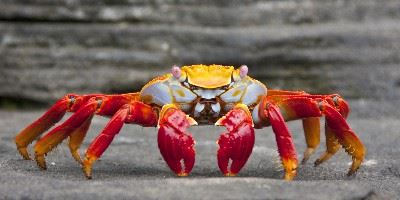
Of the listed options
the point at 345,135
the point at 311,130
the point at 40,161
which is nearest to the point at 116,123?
the point at 40,161

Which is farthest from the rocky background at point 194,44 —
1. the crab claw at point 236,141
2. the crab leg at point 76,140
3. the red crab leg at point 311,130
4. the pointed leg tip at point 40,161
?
the crab claw at point 236,141

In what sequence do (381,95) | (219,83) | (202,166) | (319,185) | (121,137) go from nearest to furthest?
(319,185) → (219,83) → (202,166) → (121,137) → (381,95)

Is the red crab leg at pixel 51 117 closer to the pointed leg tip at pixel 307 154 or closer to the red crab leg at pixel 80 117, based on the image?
the red crab leg at pixel 80 117

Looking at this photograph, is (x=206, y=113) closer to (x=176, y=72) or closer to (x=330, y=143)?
(x=176, y=72)

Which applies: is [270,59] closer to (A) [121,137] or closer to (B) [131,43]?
(B) [131,43]

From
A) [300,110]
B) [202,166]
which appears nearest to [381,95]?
[202,166]

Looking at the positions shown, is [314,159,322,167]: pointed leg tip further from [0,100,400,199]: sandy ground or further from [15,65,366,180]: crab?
[15,65,366,180]: crab
